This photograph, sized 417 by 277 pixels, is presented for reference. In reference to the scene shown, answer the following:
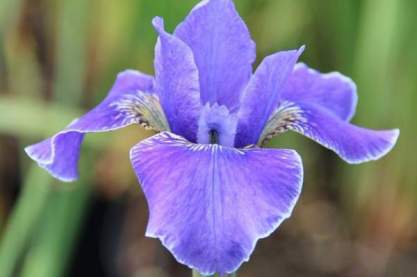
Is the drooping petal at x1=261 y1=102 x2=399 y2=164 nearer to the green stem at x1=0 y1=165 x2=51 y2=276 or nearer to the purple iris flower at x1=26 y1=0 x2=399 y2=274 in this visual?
the purple iris flower at x1=26 y1=0 x2=399 y2=274

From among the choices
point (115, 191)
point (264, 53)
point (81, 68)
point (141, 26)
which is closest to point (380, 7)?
point (264, 53)

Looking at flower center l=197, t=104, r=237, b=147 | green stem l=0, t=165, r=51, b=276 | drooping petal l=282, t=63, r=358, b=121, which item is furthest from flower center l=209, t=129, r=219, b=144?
green stem l=0, t=165, r=51, b=276

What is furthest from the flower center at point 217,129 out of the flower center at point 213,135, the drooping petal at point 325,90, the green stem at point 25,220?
the green stem at point 25,220

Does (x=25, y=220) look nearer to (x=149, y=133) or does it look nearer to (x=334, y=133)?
(x=149, y=133)

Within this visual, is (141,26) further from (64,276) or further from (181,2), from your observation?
(64,276)

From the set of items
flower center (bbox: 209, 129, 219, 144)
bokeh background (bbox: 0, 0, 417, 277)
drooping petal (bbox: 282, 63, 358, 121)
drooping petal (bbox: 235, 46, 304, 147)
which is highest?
drooping petal (bbox: 235, 46, 304, 147)

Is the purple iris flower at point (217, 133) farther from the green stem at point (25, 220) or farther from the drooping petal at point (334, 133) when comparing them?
the green stem at point (25, 220)

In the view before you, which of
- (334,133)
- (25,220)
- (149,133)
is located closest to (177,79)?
(334,133)
